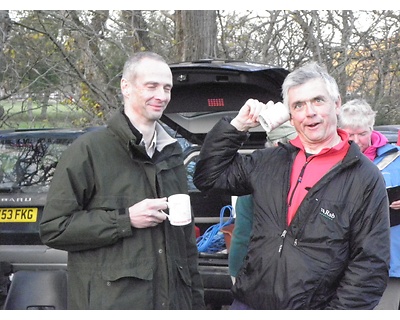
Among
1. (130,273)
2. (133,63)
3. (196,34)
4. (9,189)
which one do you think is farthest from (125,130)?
(196,34)

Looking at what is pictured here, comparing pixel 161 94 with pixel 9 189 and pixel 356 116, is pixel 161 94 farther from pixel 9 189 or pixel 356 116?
pixel 9 189

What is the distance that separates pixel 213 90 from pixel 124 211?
1.97m

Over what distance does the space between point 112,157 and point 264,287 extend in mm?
774

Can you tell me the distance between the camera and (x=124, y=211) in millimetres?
2684

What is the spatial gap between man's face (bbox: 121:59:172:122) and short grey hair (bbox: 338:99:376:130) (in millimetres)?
1530

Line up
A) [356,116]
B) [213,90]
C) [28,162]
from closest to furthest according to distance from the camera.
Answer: [356,116] < [213,90] < [28,162]

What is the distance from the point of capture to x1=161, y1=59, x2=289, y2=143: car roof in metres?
4.18

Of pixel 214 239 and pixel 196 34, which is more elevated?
pixel 196 34

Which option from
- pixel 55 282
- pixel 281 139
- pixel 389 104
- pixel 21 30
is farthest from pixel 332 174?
pixel 389 104

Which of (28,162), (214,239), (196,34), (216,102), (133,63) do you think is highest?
(196,34)

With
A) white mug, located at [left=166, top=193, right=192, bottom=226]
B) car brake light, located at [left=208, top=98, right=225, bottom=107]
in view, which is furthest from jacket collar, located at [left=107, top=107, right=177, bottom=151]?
car brake light, located at [left=208, top=98, right=225, bottom=107]

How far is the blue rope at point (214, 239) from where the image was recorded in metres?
4.92

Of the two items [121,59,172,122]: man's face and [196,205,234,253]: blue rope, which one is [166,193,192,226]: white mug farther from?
[196,205,234,253]: blue rope

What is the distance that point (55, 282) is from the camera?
11.2 ft
